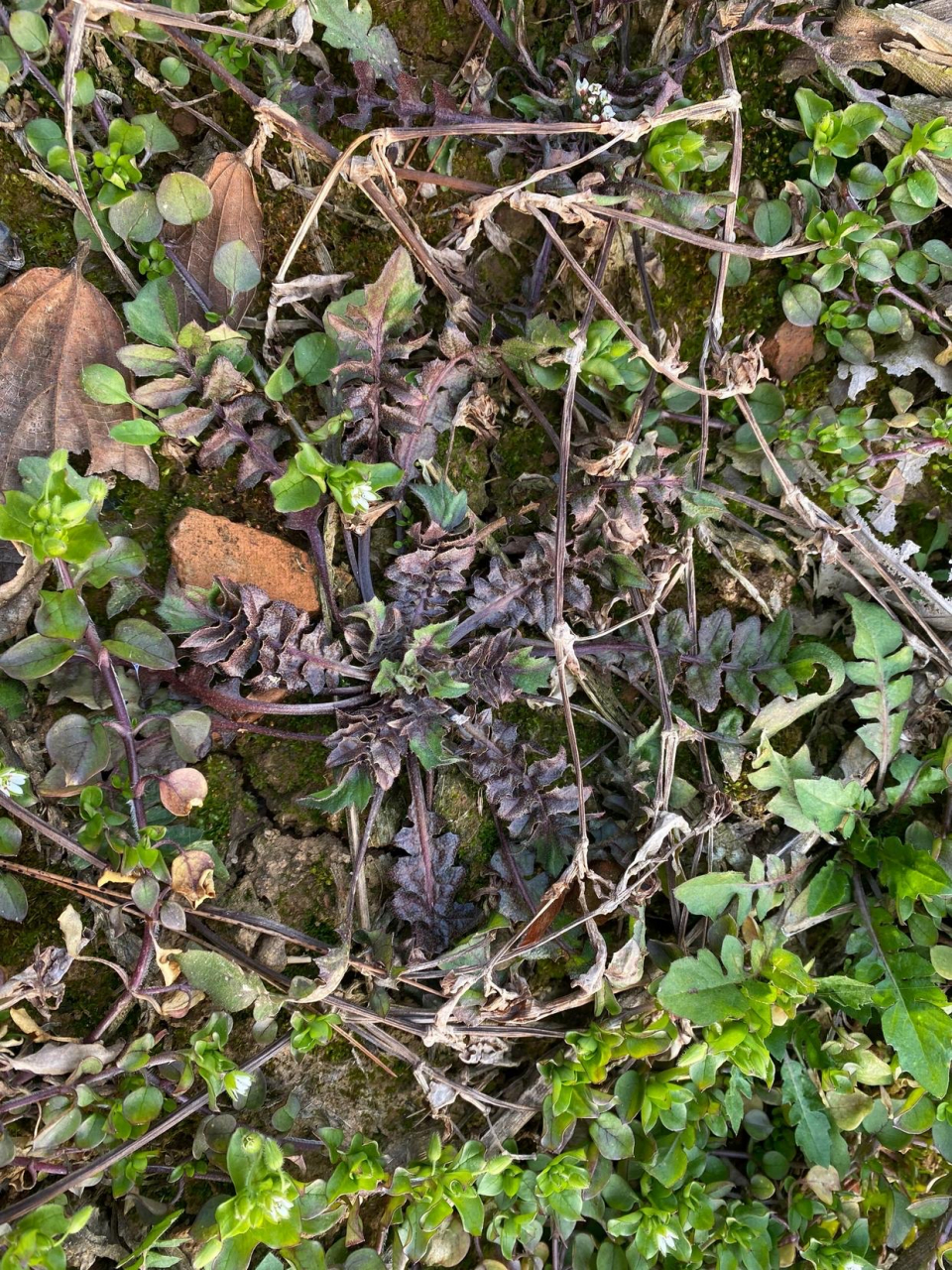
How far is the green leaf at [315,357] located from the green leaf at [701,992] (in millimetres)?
1710

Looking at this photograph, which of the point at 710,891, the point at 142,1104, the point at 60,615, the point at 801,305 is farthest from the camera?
the point at 801,305

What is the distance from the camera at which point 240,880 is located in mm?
2100

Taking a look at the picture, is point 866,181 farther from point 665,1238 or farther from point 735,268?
point 665,1238

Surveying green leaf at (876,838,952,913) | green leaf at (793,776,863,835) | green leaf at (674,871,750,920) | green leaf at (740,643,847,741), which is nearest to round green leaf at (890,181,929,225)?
green leaf at (740,643,847,741)

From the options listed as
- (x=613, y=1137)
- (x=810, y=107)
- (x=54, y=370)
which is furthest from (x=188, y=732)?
(x=810, y=107)

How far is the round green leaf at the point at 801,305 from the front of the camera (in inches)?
89.8

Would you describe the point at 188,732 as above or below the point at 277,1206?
above

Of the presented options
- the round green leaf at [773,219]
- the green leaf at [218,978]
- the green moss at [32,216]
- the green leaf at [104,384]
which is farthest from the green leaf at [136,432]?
the round green leaf at [773,219]

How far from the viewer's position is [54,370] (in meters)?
2.01

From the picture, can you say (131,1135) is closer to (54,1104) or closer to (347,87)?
(54,1104)

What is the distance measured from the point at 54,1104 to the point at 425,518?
161cm

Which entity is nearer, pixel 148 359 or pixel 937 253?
pixel 148 359

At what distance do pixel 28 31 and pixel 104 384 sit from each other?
2.68 feet

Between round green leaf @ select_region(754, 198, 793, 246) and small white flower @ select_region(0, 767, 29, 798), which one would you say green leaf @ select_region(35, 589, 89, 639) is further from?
round green leaf @ select_region(754, 198, 793, 246)
